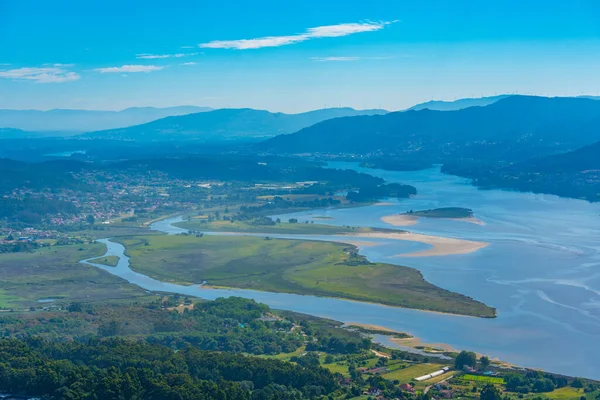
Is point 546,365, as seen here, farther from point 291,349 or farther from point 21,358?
point 21,358

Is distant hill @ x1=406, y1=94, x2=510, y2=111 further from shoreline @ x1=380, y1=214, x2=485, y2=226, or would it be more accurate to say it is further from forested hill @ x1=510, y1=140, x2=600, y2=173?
shoreline @ x1=380, y1=214, x2=485, y2=226

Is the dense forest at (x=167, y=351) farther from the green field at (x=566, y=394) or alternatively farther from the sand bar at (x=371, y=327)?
the green field at (x=566, y=394)

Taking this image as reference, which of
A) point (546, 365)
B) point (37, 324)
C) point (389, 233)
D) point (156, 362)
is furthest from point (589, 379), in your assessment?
point (389, 233)

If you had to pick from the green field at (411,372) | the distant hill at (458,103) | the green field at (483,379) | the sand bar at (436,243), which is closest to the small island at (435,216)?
the sand bar at (436,243)

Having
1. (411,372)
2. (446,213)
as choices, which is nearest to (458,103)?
(446,213)

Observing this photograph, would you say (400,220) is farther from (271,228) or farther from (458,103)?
(458,103)

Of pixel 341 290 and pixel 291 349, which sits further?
pixel 341 290

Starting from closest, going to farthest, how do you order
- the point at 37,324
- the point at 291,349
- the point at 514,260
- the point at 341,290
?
the point at 291,349
the point at 37,324
the point at 341,290
the point at 514,260
